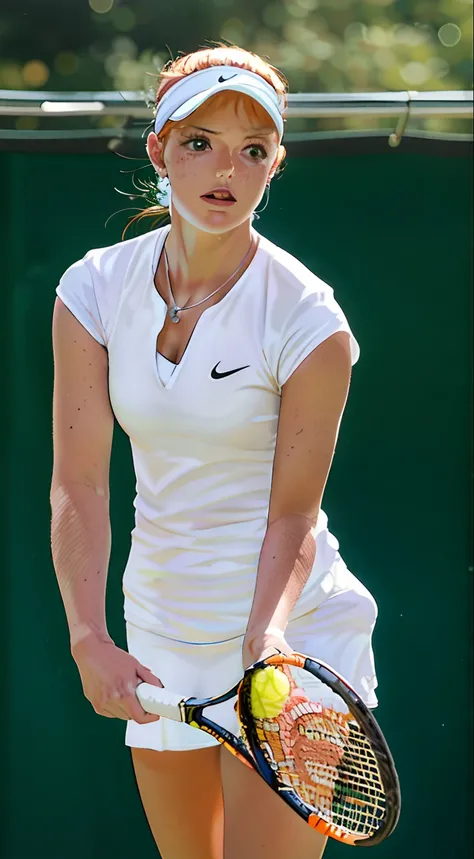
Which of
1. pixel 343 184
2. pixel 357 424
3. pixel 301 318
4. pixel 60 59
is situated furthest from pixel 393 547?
pixel 60 59

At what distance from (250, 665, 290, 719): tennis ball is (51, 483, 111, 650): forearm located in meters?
0.37

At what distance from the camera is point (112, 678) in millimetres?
2537

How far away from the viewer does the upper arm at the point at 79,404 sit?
2682 mm

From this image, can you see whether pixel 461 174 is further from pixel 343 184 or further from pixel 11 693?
pixel 11 693

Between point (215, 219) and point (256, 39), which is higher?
point (256, 39)

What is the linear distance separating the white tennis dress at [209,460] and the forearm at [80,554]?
0.35 ft

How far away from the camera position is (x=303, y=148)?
3520mm

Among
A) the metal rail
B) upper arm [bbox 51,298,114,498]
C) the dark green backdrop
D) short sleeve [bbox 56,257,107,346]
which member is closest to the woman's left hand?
upper arm [bbox 51,298,114,498]

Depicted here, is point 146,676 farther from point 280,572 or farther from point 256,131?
point 256,131

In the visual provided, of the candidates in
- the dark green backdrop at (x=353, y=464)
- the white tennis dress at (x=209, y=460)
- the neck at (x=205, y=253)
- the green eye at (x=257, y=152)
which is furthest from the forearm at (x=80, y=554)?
the dark green backdrop at (x=353, y=464)

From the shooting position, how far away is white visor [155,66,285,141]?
2.53 metres

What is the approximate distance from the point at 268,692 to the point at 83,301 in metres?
0.84

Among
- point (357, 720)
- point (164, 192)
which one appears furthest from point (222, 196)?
point (357, 720)

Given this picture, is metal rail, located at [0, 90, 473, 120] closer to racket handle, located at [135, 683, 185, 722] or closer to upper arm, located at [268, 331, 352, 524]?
upper arm, located at [268, 331, 352, 524]
